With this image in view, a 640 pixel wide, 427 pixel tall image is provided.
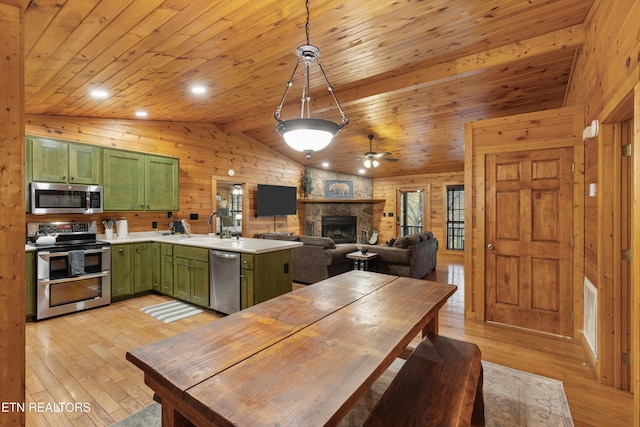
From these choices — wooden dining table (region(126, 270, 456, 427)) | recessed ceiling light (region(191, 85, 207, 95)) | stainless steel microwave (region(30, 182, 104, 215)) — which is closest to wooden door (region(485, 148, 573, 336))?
wooden dining table (region(126, 270, 456, 427))

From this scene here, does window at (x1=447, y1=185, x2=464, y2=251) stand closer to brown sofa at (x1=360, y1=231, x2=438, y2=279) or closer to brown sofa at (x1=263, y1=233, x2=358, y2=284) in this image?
brown sofa at (x1=360, y1=231, x2=438, y2=279)

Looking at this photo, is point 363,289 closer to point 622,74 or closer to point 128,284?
point 622,74

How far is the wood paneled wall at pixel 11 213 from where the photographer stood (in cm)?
156

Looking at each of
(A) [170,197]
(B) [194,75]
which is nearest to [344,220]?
(A) [170,197]

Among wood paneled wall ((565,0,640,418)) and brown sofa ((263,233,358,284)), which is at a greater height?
wood paneled wall ((565,0,640,418))

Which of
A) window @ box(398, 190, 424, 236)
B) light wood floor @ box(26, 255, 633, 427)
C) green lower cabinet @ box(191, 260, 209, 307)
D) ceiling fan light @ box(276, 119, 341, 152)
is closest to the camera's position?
ceiling fan light @ box(276, 119, 341, 152)

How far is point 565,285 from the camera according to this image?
317 centimetres

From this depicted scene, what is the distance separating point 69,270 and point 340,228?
6.52m

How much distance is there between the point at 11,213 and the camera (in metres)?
1.59

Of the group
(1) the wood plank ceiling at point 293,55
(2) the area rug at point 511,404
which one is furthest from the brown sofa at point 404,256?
(2) the area rug at point 511,404

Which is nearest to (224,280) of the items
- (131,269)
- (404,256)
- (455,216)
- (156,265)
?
(156,265)

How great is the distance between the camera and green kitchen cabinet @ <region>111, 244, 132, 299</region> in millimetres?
4172

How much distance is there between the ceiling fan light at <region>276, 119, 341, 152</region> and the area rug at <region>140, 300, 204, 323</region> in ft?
9.28

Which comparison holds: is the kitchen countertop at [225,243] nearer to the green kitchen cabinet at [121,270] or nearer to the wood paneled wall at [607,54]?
the green kitchen cabinet at [121,270]
